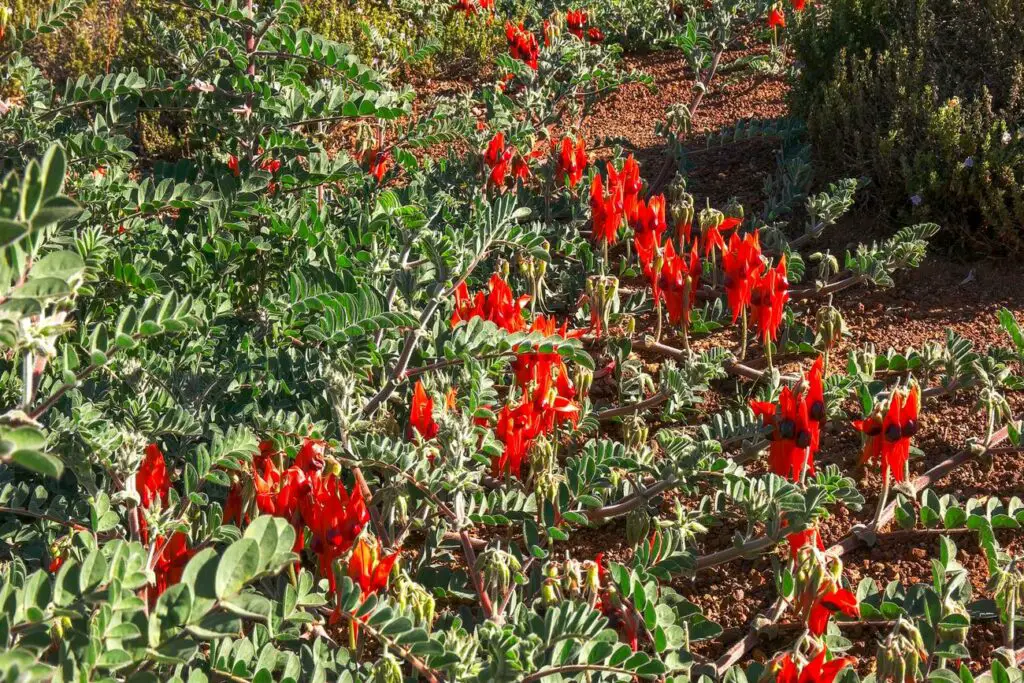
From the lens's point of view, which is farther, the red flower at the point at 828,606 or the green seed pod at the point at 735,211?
the green seed pod at the point at 735,211

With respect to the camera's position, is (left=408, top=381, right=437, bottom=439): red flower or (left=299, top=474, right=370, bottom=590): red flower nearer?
(left=299, top=474, right=370, bottom=590): red flower

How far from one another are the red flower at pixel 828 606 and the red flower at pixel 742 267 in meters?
1.08

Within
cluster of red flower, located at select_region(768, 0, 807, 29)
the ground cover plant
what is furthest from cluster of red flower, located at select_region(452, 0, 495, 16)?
the ground cover plant

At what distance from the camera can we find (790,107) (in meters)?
4.54

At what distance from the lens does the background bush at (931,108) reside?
3.47 metres

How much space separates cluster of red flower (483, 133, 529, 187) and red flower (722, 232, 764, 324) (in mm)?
1082

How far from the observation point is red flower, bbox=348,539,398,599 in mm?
1679

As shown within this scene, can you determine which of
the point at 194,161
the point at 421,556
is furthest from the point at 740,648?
the point at 194,161

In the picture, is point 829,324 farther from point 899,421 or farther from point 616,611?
point 616,611

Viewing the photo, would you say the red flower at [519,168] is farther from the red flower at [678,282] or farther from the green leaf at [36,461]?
the green leaf at [36,461]

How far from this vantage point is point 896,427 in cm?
215

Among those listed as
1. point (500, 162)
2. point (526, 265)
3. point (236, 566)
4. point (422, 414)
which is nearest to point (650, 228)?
point (526, 265)

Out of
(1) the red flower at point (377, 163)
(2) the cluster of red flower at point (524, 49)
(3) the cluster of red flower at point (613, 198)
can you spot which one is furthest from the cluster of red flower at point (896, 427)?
(2) the cluster of red flower at point (524, 49)

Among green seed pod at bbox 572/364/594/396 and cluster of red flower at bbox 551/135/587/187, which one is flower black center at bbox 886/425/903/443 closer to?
green seed pod at bbox 572/364/594/396
